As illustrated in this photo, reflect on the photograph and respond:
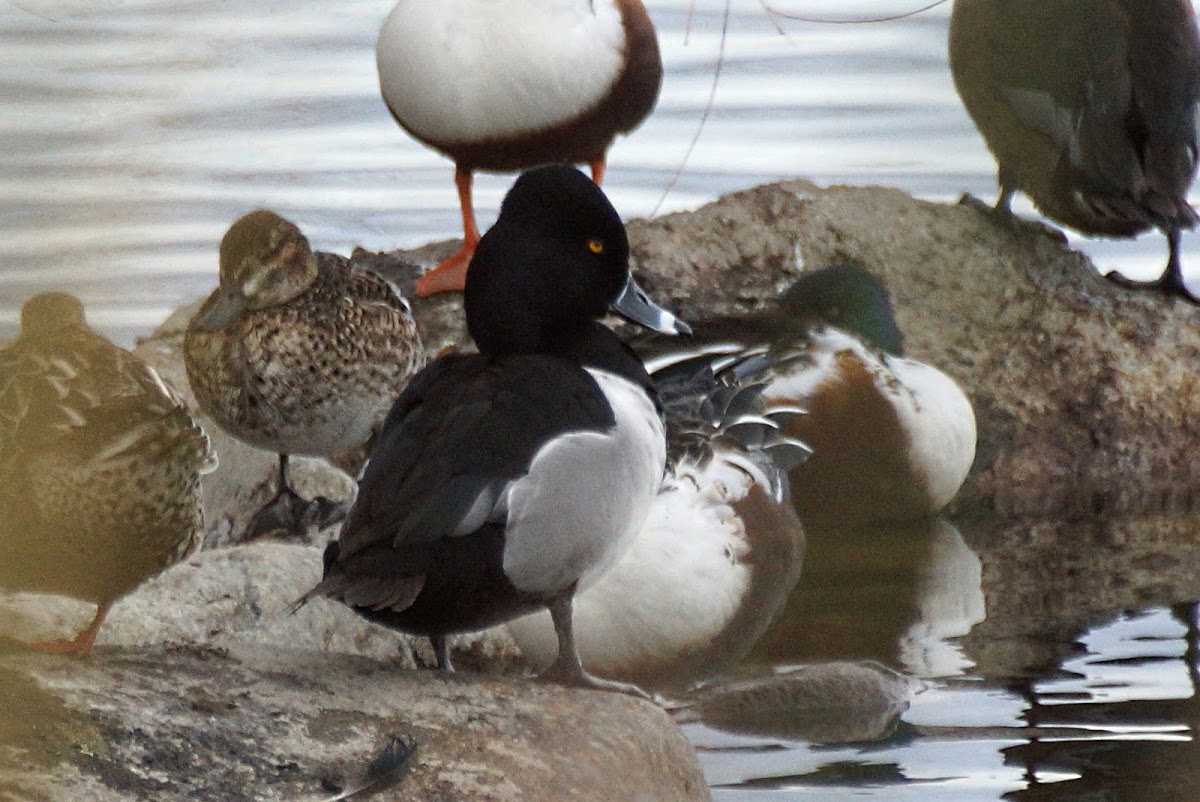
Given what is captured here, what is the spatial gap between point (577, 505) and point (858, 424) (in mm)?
2086

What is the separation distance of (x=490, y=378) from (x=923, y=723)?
1062mm

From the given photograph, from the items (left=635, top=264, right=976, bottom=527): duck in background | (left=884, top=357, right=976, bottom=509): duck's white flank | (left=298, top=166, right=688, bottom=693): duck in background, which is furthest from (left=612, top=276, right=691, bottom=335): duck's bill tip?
(left=884, top=357, right=976, bottom=509): duck's white flank

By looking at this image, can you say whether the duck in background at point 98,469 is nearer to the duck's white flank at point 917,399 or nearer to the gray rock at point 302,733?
the gray rock at point 302,733

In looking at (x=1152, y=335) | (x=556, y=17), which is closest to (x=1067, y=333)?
(x=1152, y=335)

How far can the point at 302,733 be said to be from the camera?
2225 millimetres

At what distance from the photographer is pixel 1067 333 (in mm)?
4938

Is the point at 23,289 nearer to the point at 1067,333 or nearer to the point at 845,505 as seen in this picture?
the point at 845,505

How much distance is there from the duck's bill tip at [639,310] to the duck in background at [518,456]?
0.24 ft

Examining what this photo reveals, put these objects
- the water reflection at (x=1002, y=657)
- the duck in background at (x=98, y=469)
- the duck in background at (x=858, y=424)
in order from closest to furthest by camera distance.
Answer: the duck in background at (x=98, y=469)
the water reflection at (x=1002, y=657)
the duck in background at (x=858, y=424)

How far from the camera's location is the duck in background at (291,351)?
10.9 ft

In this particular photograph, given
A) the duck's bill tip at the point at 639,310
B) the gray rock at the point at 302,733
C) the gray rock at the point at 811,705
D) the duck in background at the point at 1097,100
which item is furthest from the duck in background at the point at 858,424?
the gray rock at the point at 302,733

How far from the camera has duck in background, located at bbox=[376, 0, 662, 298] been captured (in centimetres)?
427

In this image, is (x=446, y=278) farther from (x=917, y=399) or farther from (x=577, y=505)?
(x=577, y=505)

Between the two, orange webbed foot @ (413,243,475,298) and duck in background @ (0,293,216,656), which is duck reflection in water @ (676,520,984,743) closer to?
duck in background @ (0,293,216,656)
